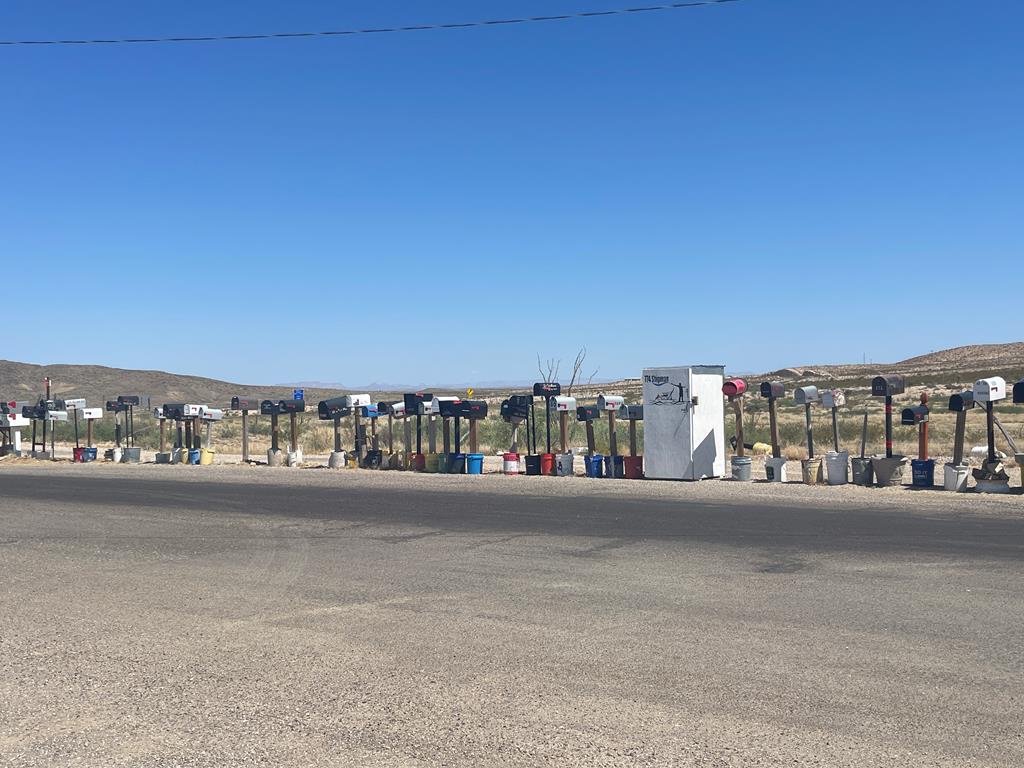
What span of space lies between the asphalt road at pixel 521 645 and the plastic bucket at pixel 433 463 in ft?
39.0

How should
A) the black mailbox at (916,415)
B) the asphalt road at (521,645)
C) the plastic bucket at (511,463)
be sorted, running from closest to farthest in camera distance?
1. the asphalt road at (521,645)
2. the black mailbox at (916,415)
3. the plastic bucket at (511,463)

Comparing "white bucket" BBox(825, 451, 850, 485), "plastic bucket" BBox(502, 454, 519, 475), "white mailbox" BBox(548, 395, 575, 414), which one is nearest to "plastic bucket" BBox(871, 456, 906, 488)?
"white bucket" BBox(825, 451, 850, 485)

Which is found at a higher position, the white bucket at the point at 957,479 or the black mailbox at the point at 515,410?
the black mailbox at the point at 515,410

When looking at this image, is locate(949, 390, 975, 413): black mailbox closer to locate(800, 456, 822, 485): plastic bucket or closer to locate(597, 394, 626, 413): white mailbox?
locate(800, 456, 822, 485): plastic bucket

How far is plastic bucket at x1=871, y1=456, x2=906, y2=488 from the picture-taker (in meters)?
20.4

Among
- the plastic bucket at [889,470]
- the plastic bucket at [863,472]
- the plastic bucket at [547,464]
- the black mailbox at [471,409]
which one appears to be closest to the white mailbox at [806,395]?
the plastic bucket at [863,472]

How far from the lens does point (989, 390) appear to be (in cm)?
1916

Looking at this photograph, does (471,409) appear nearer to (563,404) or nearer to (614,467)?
(563,404)

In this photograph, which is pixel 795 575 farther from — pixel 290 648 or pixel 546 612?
pixel 290 648

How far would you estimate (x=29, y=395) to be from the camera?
12838 centimetres

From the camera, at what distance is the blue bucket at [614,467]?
79.6 ft

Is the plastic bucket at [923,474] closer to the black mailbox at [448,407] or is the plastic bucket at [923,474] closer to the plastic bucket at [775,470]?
the plastic bucket at [775,470]

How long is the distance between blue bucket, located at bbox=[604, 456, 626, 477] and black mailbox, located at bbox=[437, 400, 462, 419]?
4.76 m

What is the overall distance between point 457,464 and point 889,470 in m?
10.9
